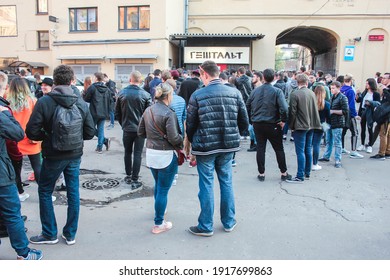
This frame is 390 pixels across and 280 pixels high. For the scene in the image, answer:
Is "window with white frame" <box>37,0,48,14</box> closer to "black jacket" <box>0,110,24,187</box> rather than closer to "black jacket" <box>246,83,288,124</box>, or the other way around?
"black jacket" <box>246,83,288,124</box>

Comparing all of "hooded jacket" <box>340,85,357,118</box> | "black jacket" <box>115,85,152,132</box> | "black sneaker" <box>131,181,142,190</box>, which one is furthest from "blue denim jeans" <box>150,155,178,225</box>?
"hooded jacket" <box>340,85,357,118</box>

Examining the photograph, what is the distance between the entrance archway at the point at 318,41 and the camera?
888 inches

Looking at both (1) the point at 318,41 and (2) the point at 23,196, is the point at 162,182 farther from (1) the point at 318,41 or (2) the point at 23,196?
(1) the point at 318,41

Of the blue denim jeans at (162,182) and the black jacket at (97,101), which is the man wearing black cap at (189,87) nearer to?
the black jacket at (97,101)

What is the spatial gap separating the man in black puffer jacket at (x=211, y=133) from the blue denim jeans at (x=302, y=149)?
2530 mm

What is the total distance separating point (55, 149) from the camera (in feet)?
12.4

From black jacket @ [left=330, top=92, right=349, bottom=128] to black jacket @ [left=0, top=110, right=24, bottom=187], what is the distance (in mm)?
6299

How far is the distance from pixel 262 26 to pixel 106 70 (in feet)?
31.8

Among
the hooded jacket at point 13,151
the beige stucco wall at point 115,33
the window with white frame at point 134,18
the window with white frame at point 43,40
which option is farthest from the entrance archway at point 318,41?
the hooded jacket at point 13,151

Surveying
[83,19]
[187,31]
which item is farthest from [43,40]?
[187,31]

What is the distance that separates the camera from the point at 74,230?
4113 millimetres
